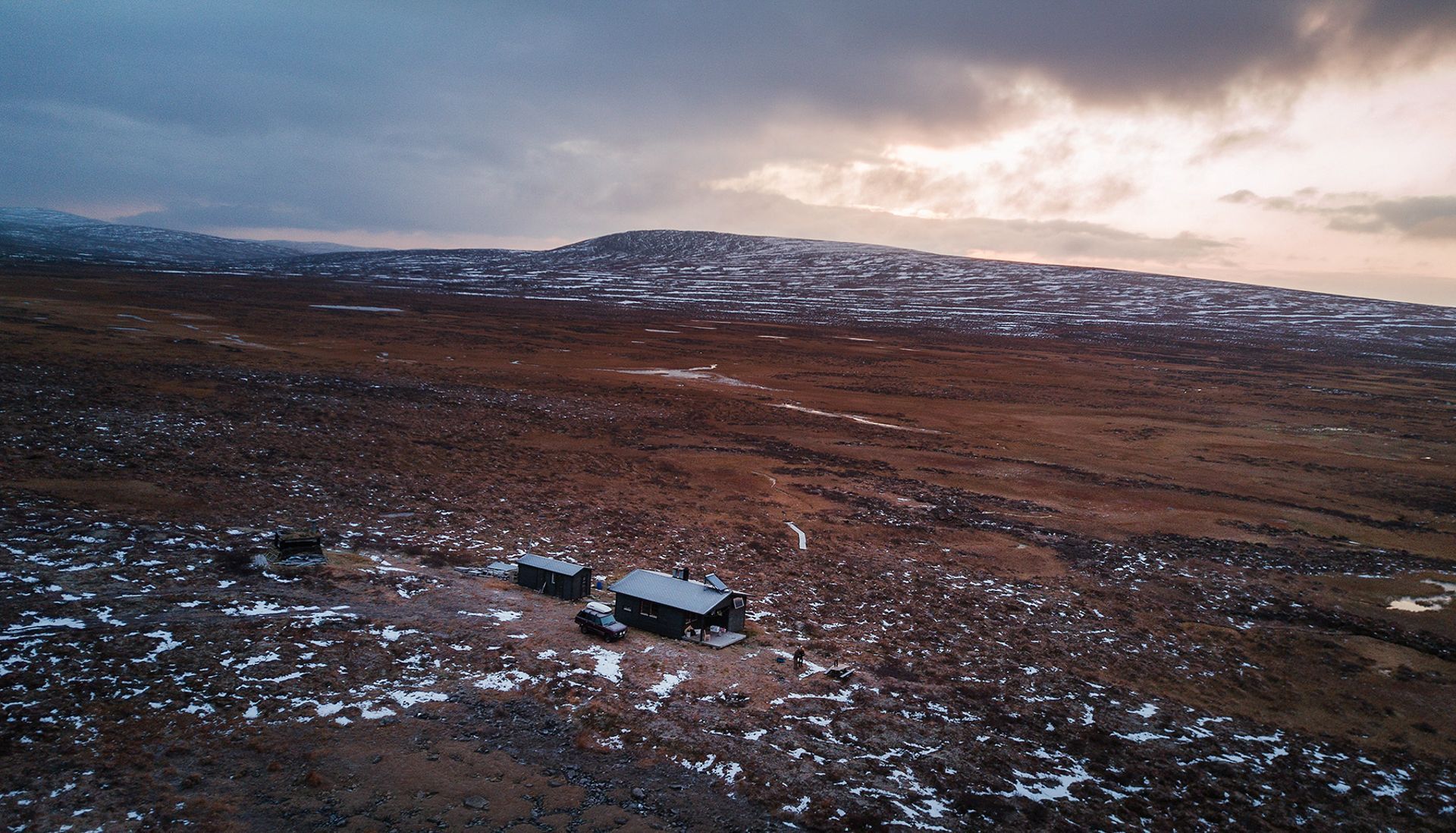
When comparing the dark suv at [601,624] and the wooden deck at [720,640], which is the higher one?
the dark suv at [601,624]

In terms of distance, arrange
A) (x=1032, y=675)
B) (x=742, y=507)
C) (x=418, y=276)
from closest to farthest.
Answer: (x=1032, y=675), (x=742, y=507), (x=418, y=276)

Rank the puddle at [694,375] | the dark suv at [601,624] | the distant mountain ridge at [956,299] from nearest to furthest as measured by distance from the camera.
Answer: the dark suv at [601,624] → the puddle at [694,375] → the distant mountain ridge at [956,299]

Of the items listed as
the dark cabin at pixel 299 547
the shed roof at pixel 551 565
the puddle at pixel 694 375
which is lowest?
the shed roof at pixel 551 565

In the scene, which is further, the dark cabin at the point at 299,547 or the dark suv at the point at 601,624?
the dark cabin at the point at 299,547

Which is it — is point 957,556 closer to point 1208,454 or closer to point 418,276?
point 1208,454

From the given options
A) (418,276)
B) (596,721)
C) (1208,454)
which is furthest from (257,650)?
(418,276)

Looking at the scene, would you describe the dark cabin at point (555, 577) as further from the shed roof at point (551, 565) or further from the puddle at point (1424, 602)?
the puddle at point (1424, 602)

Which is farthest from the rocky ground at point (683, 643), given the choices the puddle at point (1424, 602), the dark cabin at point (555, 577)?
the dark cabin at point (555, 577)

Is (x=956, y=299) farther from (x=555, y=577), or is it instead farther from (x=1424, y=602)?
(x=555, y=577)
